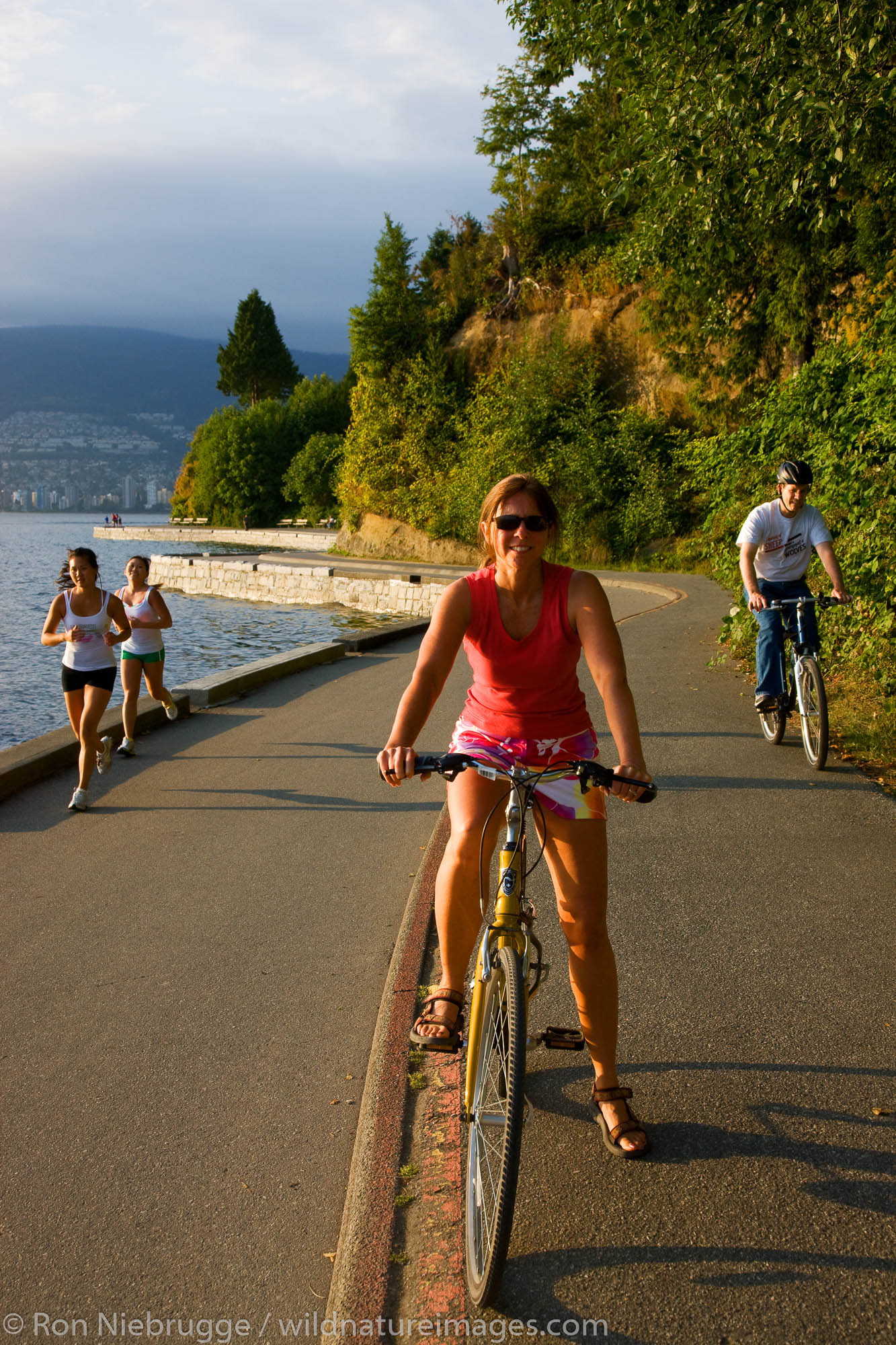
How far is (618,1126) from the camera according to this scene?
10.1 ft

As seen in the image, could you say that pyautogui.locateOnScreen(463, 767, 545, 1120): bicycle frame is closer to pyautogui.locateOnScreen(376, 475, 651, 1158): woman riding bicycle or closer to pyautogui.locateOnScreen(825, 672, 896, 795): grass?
pyautogui.locateOnScreen(376, 475, 651, 1158): woman riding bicycle

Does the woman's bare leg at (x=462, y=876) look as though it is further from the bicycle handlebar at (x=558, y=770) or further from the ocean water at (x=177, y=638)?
the ocean water at (x=177, y=638)

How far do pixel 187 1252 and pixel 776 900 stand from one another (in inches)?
130

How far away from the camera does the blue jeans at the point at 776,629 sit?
25.2 feet

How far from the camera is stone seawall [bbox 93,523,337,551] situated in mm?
61875

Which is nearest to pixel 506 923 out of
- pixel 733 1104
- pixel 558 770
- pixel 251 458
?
pixel 558 770

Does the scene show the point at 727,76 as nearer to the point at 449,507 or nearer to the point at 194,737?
the point at 194,737

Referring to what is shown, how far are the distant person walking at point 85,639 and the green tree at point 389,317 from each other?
38108 millimetres

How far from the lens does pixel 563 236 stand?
4125 centimetres

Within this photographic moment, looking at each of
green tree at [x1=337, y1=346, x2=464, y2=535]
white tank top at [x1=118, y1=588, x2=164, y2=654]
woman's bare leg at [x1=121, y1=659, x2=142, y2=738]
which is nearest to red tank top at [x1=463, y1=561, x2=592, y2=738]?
woman's bare leg at [x1=121, y1=659, x2=142, y2=738]

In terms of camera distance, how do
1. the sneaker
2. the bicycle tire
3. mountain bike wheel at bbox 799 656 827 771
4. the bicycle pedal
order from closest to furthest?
the bicycle pedal < mountain bike wheel at bbox 799 656 827 771 < the sneaker < the bicycle tire

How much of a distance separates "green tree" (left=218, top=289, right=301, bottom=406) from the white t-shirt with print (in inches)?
3588

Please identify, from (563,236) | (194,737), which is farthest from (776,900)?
(563,236)

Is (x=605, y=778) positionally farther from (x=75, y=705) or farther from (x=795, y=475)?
(x=75, y=705)
